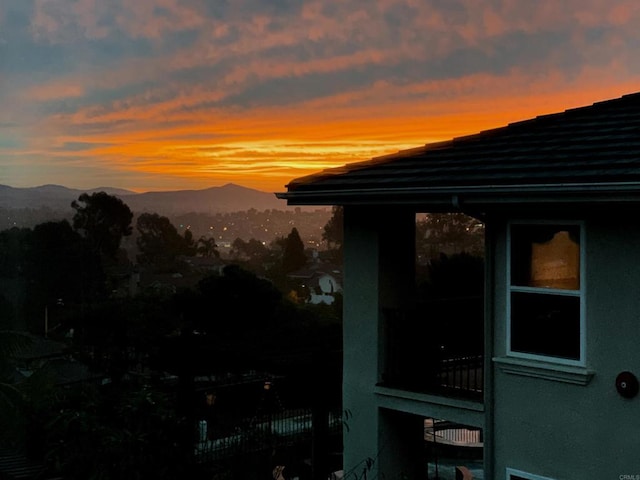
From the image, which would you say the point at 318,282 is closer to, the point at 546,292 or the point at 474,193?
the point at 546,292

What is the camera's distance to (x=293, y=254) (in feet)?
104

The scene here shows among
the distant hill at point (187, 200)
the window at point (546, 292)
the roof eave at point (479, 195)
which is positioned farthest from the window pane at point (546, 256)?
the distant hill at point (187, 200)

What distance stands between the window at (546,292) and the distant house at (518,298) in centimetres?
1

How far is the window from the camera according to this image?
6570mm

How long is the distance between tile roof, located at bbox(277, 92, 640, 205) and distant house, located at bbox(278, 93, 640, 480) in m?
0.02

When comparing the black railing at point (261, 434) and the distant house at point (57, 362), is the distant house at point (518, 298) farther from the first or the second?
the distant house at point (57, 362)

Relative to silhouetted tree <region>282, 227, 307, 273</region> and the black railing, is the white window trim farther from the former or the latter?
silhouetted tree <region>282, 227, 307, 273</region>

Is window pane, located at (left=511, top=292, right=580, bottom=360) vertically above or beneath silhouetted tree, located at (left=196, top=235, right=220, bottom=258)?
beneath

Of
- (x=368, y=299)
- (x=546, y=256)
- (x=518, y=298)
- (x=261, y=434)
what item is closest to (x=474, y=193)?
(x=546, y=256)

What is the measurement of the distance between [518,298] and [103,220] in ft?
68.4

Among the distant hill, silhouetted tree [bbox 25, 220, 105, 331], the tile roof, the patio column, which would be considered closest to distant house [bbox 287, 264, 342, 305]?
the distant hill

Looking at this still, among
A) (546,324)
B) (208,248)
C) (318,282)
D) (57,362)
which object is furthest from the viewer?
(318,282)

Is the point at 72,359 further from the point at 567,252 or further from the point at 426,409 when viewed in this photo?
the point at 567,252

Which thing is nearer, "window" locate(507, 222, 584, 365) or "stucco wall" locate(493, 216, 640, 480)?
"stucco wall" locate(493, 216, 640, 480)
